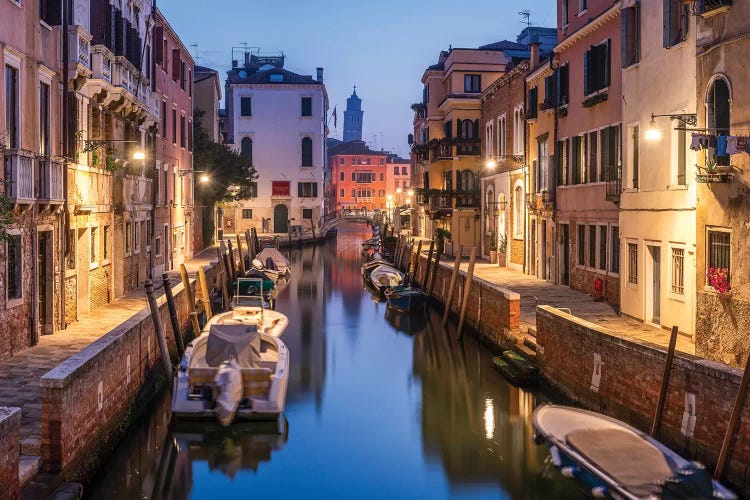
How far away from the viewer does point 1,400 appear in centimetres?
980

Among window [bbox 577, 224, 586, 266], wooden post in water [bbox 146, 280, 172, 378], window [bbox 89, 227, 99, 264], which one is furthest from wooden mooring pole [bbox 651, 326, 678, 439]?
window [bbox 89, 227, 99, 264]

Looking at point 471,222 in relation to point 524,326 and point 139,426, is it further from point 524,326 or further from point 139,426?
point 139,426

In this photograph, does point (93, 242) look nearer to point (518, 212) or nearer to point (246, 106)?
point (518, 212)

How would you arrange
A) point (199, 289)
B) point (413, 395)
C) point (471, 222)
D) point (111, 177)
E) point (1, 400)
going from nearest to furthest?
point (1, 400)
point (413, 395)
point (111, 177)
point (199, 289)
point (471, 222)

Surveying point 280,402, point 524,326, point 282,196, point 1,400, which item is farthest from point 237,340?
point 282,196

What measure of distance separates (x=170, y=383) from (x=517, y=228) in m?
16.3

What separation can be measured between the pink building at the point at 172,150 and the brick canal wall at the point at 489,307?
8.30 metres

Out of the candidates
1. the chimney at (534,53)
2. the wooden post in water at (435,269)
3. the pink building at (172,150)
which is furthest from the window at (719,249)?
the pink building at (172,150)

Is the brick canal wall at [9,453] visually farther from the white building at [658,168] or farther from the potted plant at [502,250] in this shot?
the potted plant at [502,250]

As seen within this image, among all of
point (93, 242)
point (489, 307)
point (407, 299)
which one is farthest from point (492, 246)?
point (93, 242)

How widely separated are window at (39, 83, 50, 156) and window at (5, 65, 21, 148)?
112 cm

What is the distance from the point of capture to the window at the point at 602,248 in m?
19.0

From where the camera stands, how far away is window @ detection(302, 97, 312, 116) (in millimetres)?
58359

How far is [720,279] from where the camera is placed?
36.4ft
